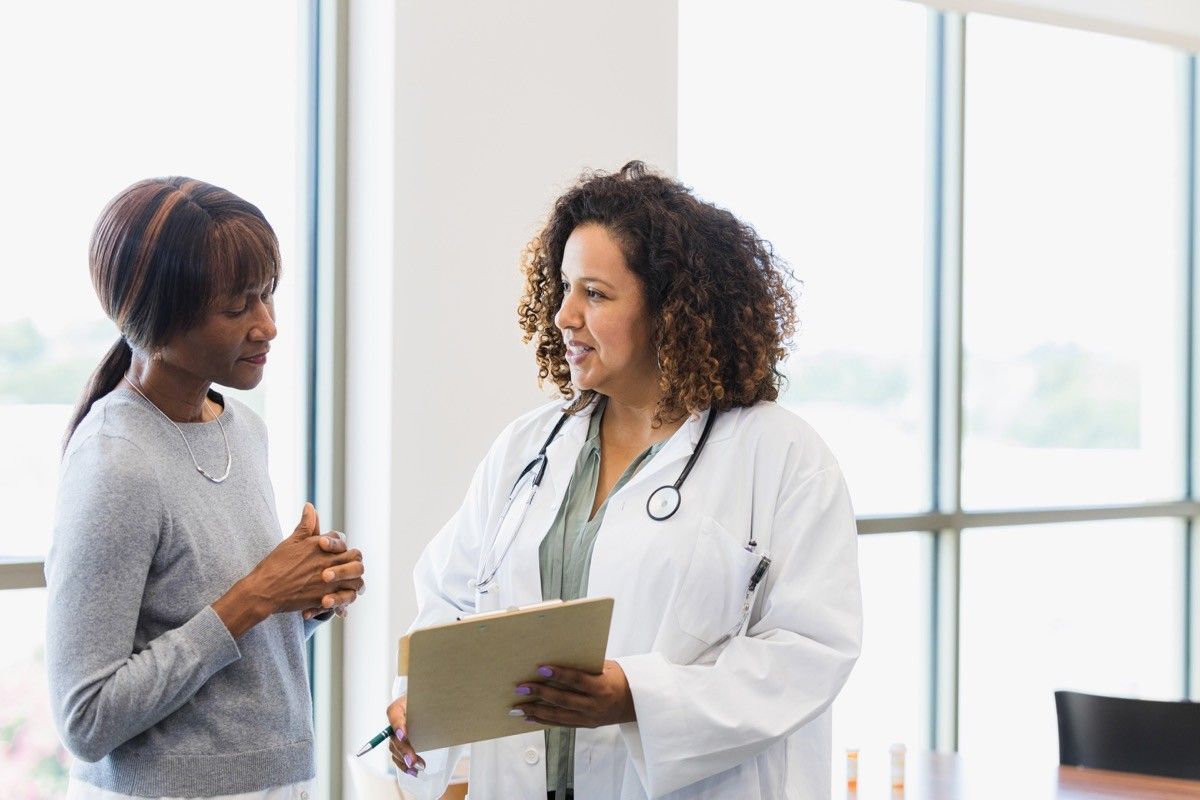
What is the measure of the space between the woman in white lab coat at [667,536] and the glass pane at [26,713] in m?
1.21

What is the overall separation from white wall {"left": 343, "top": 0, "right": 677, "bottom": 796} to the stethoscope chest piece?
1220mm

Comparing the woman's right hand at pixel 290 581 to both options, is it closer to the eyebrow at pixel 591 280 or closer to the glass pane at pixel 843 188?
the eyebrow at pixel 591 280

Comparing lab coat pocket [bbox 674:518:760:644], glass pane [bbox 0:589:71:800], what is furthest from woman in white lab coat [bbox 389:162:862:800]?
glass pane [bbox 0:589:71:800]

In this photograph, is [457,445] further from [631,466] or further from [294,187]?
[631,466]

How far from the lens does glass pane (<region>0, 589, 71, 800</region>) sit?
109 inches

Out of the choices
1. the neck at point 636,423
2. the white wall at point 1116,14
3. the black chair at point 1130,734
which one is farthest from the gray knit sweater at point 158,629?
the white wall at point 1116,14

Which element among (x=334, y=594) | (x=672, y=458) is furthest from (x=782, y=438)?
(x=334, y=594)

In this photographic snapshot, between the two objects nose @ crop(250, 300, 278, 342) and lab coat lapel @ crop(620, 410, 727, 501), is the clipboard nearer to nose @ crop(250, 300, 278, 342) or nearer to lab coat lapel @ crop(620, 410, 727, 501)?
lab coat lapel @ crop(620, 410, 727, 501)

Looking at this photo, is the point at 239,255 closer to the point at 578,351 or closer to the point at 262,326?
the point at 262,326

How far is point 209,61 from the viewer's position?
9.82 feet

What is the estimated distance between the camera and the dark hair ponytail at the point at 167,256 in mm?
1616

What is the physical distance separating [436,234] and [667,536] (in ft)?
4.60

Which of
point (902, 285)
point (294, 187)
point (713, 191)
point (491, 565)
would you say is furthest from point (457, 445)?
point (902, 285)

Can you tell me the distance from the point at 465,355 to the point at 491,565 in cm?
115
